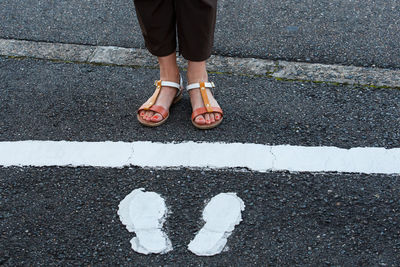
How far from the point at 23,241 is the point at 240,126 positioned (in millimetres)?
1163

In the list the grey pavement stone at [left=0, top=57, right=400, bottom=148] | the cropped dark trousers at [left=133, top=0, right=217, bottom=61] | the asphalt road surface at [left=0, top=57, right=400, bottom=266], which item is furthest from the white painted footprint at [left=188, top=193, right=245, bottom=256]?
the cropped dark trousers at [left=133, top=0, right=217, bottom=61]

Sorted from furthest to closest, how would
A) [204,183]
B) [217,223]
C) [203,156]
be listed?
[203,156] < [204,183] < [217,223]

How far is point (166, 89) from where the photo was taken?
246 cm

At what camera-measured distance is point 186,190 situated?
6.46 feet

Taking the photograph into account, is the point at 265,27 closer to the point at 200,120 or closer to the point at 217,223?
the point at 200,120

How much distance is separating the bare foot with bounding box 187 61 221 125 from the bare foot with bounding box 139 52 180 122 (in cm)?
9

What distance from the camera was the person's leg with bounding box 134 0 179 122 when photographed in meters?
2.17

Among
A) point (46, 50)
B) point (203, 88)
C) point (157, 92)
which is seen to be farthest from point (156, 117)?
point (46, 50)

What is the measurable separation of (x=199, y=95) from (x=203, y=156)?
0.41 meters

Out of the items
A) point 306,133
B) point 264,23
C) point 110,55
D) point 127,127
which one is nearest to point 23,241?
point 127,127

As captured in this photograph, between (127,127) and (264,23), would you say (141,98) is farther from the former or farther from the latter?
(264,23)

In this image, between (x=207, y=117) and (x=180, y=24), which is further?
(x=207, y=117)

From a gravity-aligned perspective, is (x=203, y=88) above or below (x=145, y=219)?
above

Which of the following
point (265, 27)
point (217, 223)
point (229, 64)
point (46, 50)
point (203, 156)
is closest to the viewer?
point (217, 223)
